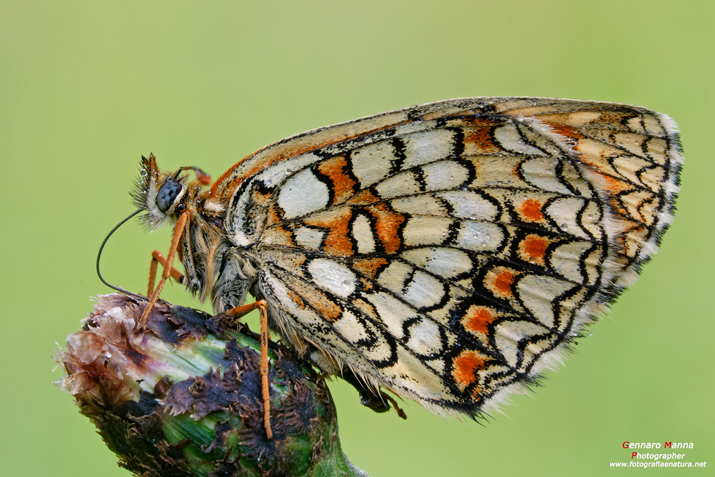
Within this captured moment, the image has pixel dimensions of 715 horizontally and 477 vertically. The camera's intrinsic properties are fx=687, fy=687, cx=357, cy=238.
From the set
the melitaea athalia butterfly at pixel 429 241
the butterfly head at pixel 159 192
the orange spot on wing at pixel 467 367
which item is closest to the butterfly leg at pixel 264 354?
the melitaea athalia butterfly at pixel 429 241

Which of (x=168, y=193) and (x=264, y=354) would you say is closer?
(x=264, y=354)

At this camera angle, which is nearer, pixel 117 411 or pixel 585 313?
pixel 117 411

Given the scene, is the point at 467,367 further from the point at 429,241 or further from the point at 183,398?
the point at 183,398

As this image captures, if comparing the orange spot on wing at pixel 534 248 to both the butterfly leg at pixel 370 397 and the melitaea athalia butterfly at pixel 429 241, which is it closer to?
the melitaea athalia butterfly at pixel 429 241

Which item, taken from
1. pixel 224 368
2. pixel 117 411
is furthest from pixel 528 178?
pixel 117 411

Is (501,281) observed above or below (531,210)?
below

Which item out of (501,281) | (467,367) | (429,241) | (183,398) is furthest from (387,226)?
(183,398)

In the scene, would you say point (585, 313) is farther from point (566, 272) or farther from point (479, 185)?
point (479, 185)

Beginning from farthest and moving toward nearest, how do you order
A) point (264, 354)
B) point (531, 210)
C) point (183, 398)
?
point (531, 210) → point (264, 354) → point (183, 398)
